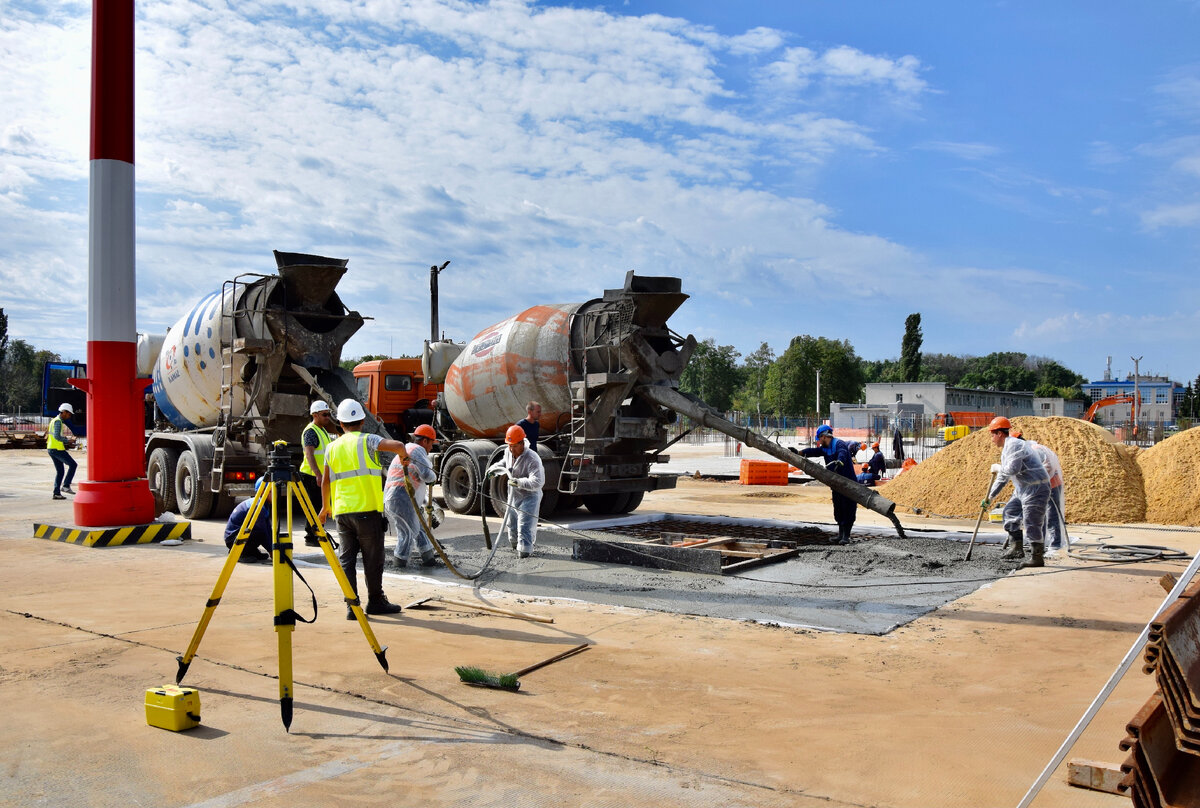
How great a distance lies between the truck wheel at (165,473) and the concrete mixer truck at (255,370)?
0.07 ft

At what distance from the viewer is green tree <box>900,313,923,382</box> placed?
85188mm

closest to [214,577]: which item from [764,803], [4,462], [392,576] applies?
[392,576]

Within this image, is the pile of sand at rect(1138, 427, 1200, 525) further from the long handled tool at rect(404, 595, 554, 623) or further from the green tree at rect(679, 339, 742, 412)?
the green tree at rect(679, 339, 742, 412)

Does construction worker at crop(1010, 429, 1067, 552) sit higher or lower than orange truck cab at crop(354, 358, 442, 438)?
lower

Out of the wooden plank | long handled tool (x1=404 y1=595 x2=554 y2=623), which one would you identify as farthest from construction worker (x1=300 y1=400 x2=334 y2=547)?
the wooden plank

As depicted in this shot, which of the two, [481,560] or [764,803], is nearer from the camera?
[764,803]

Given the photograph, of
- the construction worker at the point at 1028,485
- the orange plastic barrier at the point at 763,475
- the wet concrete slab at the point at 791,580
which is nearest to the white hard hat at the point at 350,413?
the wet concrete slab at the point at 791,580

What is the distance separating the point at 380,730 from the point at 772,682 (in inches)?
99.4

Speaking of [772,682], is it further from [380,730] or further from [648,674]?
[380,730]

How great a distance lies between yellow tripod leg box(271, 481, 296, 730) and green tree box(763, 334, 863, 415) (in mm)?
73566

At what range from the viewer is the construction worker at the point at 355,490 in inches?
291

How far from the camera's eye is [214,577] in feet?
31.6

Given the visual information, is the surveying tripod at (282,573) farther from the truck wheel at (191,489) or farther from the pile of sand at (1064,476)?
the pile of sand at (1064,476)

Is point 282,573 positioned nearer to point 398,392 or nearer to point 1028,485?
point 1028,485
